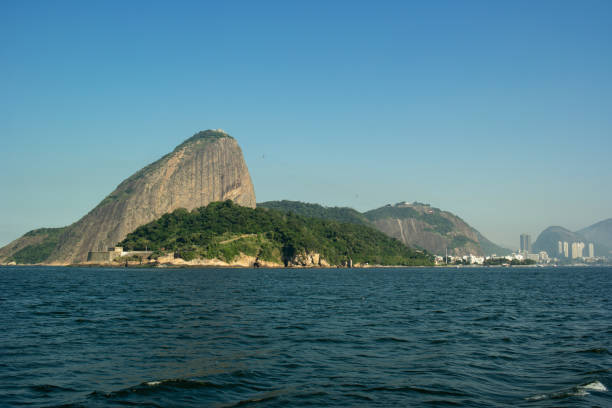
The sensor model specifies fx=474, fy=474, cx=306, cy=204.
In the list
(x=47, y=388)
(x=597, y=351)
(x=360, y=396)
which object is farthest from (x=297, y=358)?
(x=597, y=351)

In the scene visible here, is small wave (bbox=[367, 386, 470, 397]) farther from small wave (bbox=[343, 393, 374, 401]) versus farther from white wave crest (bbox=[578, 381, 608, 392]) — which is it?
white wave crest (bbox=[578, 381, 608, 392])

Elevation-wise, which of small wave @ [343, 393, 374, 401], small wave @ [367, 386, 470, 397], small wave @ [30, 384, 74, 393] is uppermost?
small wave @ [30, 384, 74, 393]

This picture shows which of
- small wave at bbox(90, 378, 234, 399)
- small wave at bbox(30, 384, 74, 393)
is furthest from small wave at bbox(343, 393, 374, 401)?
small wave at bbox(30, 384, 74, 393)

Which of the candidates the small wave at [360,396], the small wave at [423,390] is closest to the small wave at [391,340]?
the small wave at [423,390]

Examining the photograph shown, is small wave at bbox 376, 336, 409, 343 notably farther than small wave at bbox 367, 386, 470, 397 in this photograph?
Yes

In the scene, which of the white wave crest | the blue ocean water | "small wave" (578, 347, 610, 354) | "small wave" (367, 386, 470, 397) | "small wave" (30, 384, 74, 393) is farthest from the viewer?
"small wave" (578, 347, 610, 354)

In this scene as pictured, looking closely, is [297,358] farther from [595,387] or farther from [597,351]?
[597,351]

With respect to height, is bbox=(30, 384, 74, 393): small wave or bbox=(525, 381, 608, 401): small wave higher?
bbox=(30, 384, 74, 393): small wave

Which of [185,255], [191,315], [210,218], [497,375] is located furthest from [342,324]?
[210,218]

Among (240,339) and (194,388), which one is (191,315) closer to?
(240,339)

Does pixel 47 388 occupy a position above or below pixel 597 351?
above
